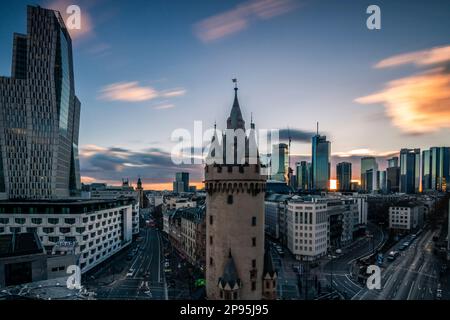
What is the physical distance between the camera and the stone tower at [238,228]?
2072 centimetres

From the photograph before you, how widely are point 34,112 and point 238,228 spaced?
99.4 metres

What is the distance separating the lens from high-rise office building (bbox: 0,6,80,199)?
93.4 meters

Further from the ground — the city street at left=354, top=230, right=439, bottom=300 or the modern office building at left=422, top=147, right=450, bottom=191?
the modern office building at left=422, top=147, right=450, bottom=191

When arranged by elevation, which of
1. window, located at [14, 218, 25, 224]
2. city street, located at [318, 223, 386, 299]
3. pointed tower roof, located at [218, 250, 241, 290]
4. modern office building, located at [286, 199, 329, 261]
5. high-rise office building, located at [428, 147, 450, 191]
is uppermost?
high-rise office building, located at [428, 147, 450, 191]

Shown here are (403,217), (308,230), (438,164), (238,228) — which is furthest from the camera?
(438,164)

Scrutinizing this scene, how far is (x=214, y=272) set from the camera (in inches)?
835

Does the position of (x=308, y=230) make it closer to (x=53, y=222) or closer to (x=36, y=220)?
(x=53, y=222)

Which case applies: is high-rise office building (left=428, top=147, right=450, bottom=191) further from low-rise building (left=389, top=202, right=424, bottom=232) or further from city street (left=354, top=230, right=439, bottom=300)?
city street (left=354, top=230, right=439, bottom=300)

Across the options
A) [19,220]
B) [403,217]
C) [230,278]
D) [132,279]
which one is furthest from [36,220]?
[403,217]

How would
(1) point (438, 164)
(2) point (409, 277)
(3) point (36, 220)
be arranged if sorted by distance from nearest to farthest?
(2) point (409, 277) → (3) point (36, 220) → (1) point (438, 164)

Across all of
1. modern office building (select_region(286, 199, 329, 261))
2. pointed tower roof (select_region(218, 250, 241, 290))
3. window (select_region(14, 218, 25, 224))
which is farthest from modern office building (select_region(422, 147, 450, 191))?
window (select_region(14, 218, 25, 224))

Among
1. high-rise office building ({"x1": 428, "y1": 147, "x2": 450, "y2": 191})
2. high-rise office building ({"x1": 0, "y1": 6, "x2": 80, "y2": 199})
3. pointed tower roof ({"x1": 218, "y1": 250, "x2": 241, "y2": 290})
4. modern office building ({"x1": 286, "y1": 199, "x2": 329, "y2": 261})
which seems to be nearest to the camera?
pointed tower roof ({"x1": 218, "y1": 250, "x2": 241, "y2": 290})

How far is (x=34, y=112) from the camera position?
9519 cm
